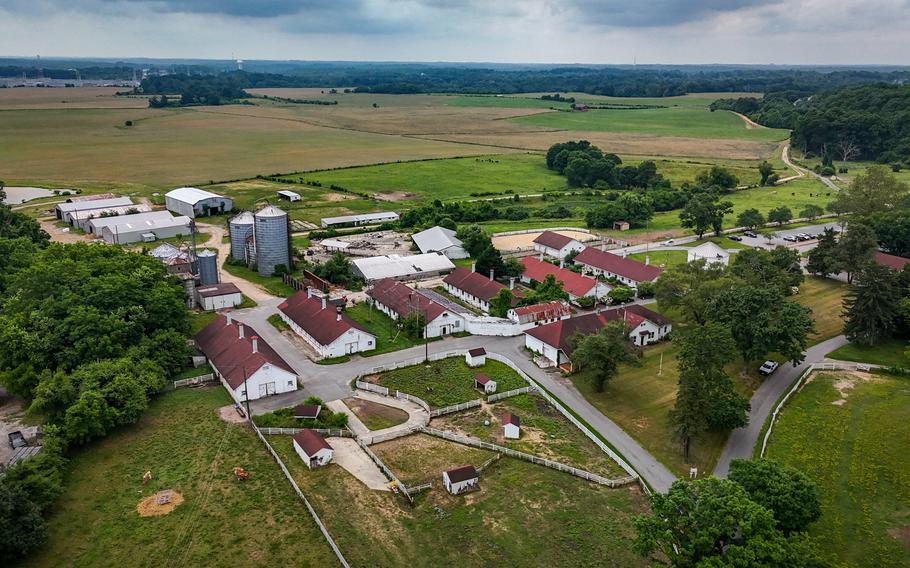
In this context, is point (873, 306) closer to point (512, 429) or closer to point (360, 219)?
point (512, 429)

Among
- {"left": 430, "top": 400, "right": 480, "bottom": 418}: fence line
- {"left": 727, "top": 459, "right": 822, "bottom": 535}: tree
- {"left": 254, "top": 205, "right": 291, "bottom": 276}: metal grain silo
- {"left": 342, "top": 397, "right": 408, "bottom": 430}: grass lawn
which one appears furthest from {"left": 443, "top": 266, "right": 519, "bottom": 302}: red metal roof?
{"left": 727, "top": 459, "right": 822, "bottom": 535}: tree

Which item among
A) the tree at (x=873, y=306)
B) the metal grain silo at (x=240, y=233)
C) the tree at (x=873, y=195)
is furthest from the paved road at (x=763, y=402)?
the metal grain silo at (x=240, y=233)

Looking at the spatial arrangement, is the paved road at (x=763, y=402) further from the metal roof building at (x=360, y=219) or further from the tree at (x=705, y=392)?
the metal roof building at (x=360, y=219)

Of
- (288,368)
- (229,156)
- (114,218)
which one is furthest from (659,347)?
(229,156)

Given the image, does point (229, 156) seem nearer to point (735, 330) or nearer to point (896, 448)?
point (735, 330)

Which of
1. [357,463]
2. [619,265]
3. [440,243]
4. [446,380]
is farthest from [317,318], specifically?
[619,265]

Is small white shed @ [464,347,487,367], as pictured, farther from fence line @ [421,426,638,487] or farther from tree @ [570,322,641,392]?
fence line @ [421,426,638,487]
